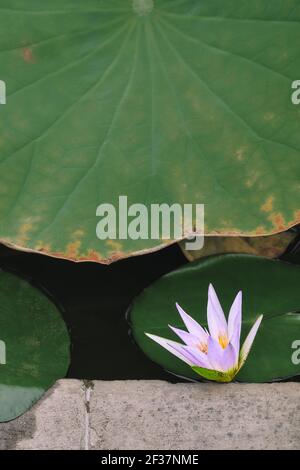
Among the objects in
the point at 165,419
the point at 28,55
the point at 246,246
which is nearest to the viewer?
the point at 28,55

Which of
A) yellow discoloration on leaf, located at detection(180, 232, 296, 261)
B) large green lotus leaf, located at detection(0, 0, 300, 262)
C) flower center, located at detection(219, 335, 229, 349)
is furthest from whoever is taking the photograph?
yellow discoloration on leaf, located at detection(180, 232, 296, 261)

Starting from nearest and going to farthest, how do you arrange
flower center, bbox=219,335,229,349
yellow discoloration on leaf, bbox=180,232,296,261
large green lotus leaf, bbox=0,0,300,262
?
large green lotus leaf, bbox=0,0,300,262
flower center, bbox=219,335,229,349
yellow discoloration on leaf, bbox=180,232,296,261

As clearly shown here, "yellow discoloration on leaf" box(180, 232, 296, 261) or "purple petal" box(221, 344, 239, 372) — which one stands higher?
"yellow discoloration on leaf" box(180, 232, 296, 261)

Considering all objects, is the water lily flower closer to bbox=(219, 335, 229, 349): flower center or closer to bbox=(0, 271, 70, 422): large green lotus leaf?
bbox=(219, 335, 229, 349): flower center

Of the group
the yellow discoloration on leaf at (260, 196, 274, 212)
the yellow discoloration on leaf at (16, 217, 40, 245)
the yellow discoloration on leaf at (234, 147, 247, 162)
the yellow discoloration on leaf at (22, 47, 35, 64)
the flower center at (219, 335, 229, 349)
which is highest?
the yellow discoloration on leaf at (22, 47, 35, 64)

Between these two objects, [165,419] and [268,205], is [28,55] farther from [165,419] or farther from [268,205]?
[165,419]

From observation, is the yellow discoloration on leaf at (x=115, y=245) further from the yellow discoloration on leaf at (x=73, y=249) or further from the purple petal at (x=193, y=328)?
the purple petal at (x=193, y=328)

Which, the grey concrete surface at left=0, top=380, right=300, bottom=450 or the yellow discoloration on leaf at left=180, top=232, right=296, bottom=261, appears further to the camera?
the yellow discoloration on leaf at left=180, top=232, right=296, bottom=261

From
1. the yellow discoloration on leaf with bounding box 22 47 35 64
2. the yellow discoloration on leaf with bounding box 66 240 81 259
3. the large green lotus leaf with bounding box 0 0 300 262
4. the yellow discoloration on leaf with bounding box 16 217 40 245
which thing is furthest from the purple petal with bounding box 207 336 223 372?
the yellow discoloration on leaf with bounding box 22 47 35 64

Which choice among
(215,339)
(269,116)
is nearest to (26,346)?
(215,339)
